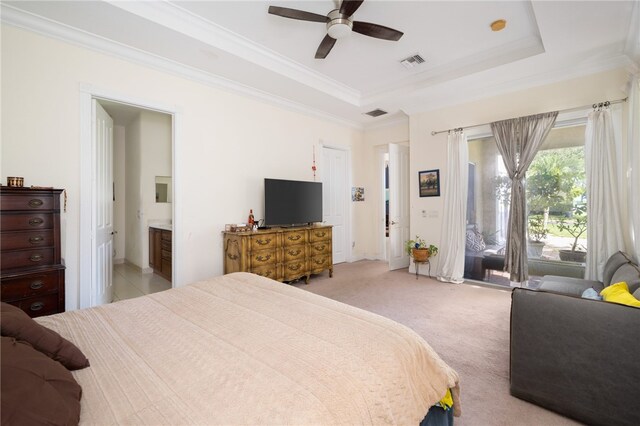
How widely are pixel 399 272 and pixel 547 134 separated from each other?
3.00 m

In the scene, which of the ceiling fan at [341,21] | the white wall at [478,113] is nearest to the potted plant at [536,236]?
the white wall at [478,113]

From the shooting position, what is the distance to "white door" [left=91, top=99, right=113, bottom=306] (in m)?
2.87

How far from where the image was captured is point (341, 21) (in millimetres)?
2543

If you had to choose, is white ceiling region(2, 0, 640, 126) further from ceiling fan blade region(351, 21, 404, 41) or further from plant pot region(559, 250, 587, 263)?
plant pot region(559, 250, 587, 263)

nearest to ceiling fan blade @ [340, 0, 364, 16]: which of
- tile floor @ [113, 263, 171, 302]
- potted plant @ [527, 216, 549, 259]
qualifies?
potted plant @ [527, 216, 549, 259]

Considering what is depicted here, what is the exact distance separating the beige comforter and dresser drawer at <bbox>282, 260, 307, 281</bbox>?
235cm

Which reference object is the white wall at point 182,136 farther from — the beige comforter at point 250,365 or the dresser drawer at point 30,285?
the beige comforter at point 250,365

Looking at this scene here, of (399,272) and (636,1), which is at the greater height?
(636,1)

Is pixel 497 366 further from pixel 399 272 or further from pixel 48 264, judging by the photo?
A: pixel 48 264

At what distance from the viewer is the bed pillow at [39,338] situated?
95 cm

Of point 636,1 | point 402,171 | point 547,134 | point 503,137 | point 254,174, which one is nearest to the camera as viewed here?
point 636,1

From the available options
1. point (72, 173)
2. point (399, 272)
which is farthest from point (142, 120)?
point (399, 272)

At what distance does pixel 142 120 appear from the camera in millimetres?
4895

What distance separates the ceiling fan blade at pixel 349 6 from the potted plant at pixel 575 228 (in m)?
3.72
